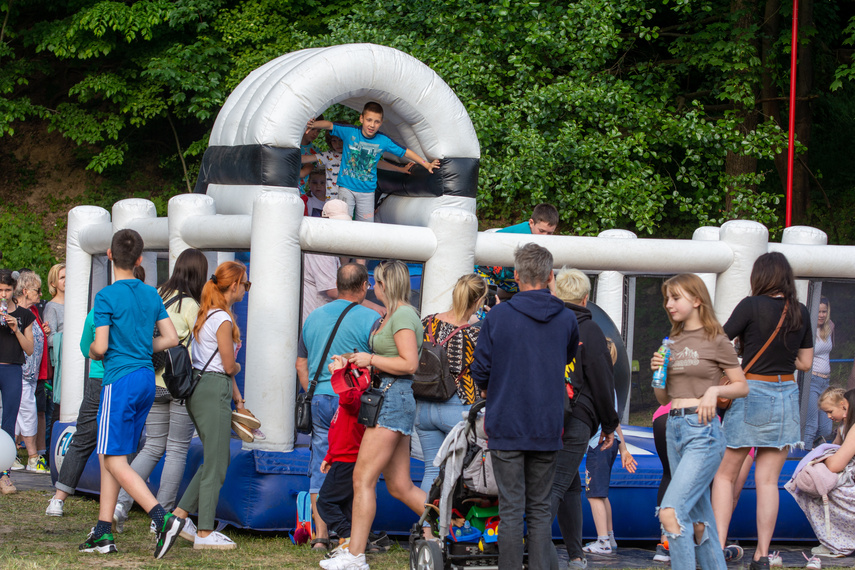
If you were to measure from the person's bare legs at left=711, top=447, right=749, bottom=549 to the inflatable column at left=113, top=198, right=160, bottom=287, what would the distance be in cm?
394

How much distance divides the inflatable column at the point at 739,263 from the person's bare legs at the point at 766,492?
5.43 ft

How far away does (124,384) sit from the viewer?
4.41m

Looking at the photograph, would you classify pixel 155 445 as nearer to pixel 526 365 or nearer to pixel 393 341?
pixel 393 341

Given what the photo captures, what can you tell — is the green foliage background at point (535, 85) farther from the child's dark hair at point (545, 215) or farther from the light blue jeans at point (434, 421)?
the light blue jeans at point (434, 421)

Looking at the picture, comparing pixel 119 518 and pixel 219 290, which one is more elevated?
pixel 219 290

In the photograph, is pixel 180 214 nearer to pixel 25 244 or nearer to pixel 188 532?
pixel 188 532

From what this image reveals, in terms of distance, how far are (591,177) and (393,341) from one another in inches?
273

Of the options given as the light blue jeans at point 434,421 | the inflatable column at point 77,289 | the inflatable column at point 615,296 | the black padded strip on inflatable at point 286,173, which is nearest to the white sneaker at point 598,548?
the light blue jeans at point 434,421

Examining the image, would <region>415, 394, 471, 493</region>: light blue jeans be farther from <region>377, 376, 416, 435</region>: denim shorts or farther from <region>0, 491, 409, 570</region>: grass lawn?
<region>0, 491, 409, 570</region>: grass lawn

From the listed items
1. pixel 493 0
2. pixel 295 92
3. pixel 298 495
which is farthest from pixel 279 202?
pixel 493 0

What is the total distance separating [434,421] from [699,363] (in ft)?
4.59

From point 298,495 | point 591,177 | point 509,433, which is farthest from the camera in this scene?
point 591,177

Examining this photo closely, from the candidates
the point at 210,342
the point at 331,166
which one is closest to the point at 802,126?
the point at 331,166

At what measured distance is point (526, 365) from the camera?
375cm
